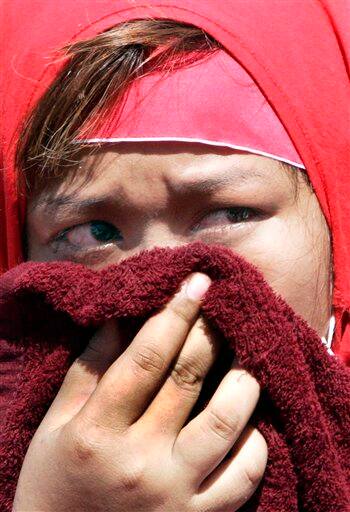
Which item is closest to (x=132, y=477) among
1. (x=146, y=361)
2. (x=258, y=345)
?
(x=146, y=361)

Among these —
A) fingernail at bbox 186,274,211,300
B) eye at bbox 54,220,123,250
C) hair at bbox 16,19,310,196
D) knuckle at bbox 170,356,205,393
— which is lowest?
knuckle at bbox 170,356,205,393

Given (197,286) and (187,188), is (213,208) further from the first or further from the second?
(197,286)

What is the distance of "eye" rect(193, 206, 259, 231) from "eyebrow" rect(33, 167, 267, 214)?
0.06 meters

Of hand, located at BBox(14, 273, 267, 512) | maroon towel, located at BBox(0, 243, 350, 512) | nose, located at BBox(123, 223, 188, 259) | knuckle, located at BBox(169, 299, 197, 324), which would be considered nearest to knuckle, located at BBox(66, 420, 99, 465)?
hand, located at BBox(14, 273, 267, 512)

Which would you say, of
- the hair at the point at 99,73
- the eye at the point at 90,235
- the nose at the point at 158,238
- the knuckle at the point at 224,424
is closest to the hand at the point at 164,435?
the knuckle at the point at 224,424

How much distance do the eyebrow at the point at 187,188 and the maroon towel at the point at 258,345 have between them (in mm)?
185

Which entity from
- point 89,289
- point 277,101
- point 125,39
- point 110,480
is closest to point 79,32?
point 125,39

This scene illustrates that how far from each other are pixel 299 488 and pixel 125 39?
3.02 ft

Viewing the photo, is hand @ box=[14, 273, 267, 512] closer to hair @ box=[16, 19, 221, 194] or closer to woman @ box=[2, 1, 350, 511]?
woman @ box=[2, 1, 350, 511]

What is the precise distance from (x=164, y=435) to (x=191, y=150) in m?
0.56

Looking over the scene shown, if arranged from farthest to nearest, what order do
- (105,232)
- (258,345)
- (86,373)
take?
1. (105,232)
2. (86,373)
3. (258,345)

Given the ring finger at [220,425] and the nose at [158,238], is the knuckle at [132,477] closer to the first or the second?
the ring finger at [220,425]

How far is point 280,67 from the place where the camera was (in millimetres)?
1703

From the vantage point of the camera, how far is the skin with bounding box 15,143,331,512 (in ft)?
4.46
